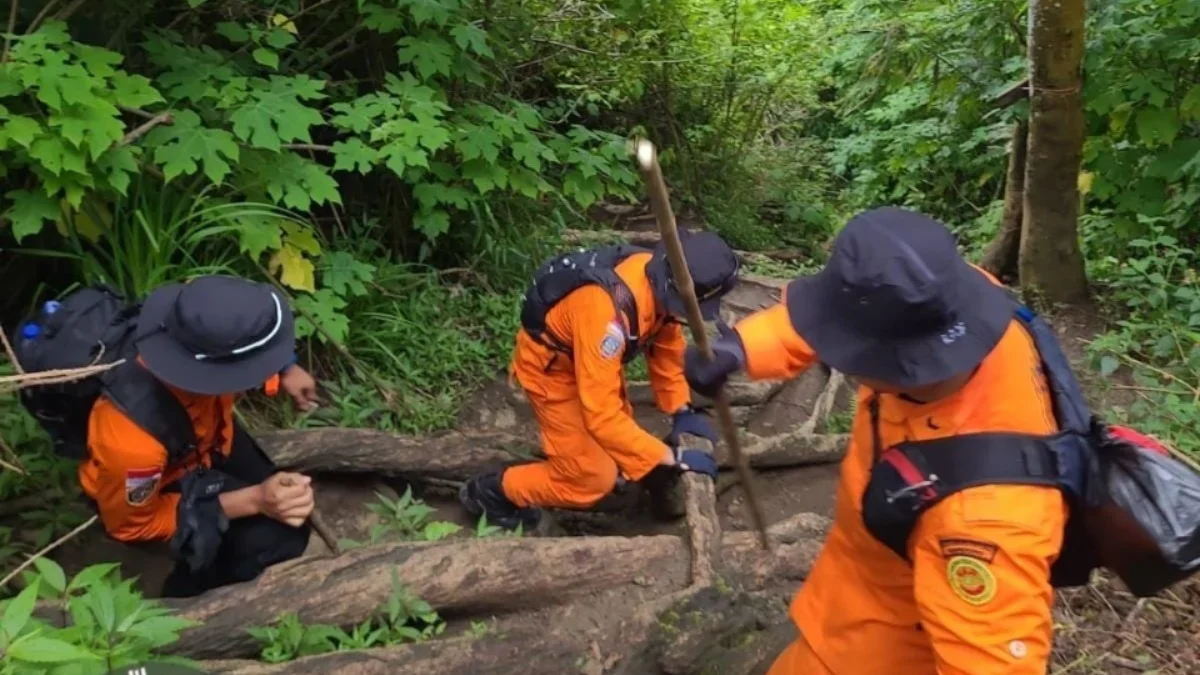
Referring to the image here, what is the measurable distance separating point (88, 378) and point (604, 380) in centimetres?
172

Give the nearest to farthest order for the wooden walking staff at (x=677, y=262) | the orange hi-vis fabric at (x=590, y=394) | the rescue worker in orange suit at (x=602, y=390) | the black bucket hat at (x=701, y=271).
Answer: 1. the wooden walking staff at (x=677, y=262)
2. the black bucket hat at (x=701, y=271)
3. the rescue worker in orange suit at (x=602, y=390)
4. the orange hi-vis fabric at (x=590, y=394)

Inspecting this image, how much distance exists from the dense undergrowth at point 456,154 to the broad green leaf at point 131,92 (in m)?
0.01

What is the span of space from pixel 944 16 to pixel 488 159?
438cm

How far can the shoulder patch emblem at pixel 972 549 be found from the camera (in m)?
1.72

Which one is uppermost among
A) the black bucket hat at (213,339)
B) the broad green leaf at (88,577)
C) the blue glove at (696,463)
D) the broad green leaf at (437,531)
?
the black bucket hat at (213,339)

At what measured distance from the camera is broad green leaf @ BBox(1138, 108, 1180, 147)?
17.7 feet

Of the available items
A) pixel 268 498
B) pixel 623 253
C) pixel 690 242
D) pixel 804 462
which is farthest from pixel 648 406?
pixel 268 498

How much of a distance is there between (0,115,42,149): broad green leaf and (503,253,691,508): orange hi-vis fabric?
1896 mm

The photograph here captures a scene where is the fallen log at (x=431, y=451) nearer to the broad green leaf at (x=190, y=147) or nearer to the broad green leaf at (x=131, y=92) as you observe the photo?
the broad green leaf at (x=190, y=147)

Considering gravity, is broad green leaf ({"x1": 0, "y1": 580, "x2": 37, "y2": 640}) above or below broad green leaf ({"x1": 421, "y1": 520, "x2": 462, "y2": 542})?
above

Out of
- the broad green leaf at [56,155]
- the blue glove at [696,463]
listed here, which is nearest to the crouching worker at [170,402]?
the broad green leaf at [56,155]

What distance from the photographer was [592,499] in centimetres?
409

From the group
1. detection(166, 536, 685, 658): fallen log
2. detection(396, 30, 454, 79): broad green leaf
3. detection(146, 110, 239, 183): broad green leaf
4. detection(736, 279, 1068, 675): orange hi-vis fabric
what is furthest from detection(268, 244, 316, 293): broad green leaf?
detection(736, 279, 1068, 675): orange hi-vis fabric

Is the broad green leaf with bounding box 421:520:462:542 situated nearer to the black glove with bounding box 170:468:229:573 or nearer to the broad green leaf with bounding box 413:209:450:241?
the black glove with bounding box 170:468:229:573
